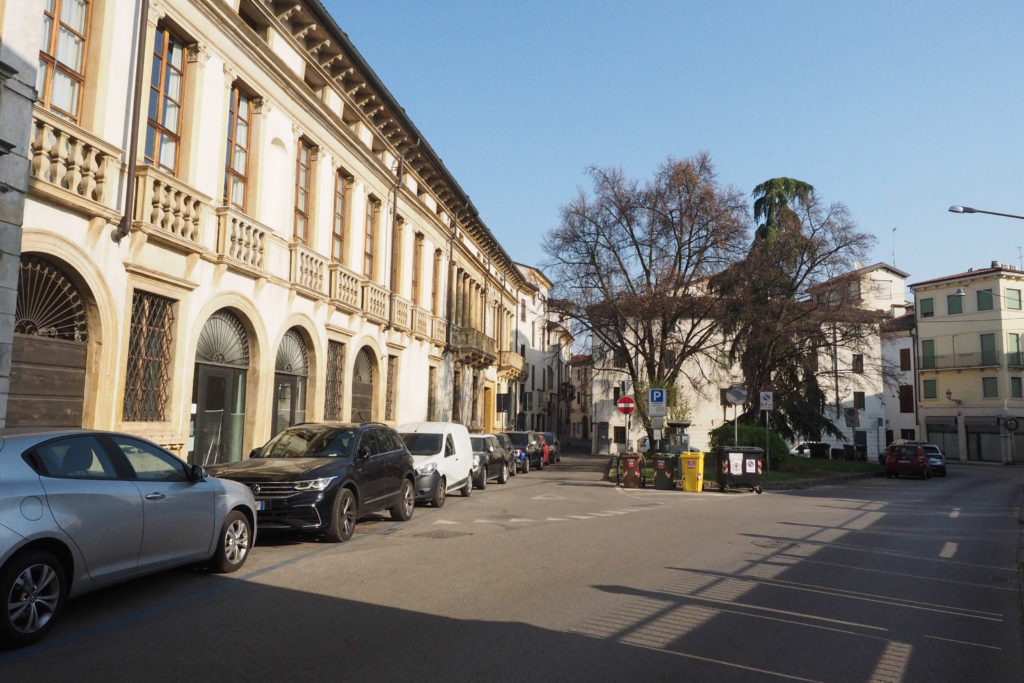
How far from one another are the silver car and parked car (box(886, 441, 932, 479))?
3233cm

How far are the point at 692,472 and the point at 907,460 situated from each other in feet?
52.2

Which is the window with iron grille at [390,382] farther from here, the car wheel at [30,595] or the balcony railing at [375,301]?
the car wheel at [30,595]

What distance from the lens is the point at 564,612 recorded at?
686 cm

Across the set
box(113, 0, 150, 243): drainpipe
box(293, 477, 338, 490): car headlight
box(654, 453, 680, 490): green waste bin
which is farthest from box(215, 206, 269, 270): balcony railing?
box(654, 453, 680, 490): green waste bin

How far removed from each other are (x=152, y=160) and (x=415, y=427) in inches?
302

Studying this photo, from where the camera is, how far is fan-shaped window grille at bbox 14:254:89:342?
36.9 ft

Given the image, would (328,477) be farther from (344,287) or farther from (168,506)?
(344,287)

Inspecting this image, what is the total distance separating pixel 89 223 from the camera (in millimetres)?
12078

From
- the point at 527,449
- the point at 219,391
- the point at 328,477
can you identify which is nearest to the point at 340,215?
the point at 219,391

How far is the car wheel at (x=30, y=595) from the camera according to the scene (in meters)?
5.39

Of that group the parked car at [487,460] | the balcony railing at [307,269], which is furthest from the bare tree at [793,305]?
the balcony railing at [307,269]

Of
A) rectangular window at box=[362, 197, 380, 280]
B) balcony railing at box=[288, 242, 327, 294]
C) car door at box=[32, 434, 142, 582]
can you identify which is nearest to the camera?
car door at box=[32, 434, 142, 582]

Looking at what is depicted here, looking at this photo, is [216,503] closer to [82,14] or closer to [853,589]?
[853,589]

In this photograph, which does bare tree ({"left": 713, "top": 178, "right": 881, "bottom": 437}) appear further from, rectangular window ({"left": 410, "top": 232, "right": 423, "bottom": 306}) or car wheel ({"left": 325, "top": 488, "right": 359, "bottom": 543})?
car wheel ({"left": 325, "top": 488, "right": 359, "bottom": 543})
